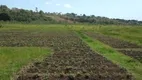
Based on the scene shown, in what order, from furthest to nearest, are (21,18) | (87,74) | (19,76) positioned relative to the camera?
1. (21,18)
2. (87,74)
3. (19,76)

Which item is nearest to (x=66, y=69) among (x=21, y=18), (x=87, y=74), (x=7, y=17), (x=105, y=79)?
(x=87, y=74)

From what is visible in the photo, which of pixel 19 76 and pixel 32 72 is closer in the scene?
pixel 19 76

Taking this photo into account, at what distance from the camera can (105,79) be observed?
1376cm

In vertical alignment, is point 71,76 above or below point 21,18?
above

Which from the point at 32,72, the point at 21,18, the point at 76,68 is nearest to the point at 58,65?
the point at 76,68

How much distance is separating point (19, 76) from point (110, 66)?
5858mm

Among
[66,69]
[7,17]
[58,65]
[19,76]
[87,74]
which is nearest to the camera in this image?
[19,76]

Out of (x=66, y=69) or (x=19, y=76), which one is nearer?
(x=19, y=76)

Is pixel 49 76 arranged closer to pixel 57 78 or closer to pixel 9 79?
pixel 57 78

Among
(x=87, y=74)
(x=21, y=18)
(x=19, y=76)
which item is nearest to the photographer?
(x=19, y=76)

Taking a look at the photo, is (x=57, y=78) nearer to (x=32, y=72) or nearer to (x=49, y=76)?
(x=49, y=76)

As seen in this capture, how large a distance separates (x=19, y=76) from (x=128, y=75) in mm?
4779

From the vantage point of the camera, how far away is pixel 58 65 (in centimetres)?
1770

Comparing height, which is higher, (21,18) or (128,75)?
(128,75)
